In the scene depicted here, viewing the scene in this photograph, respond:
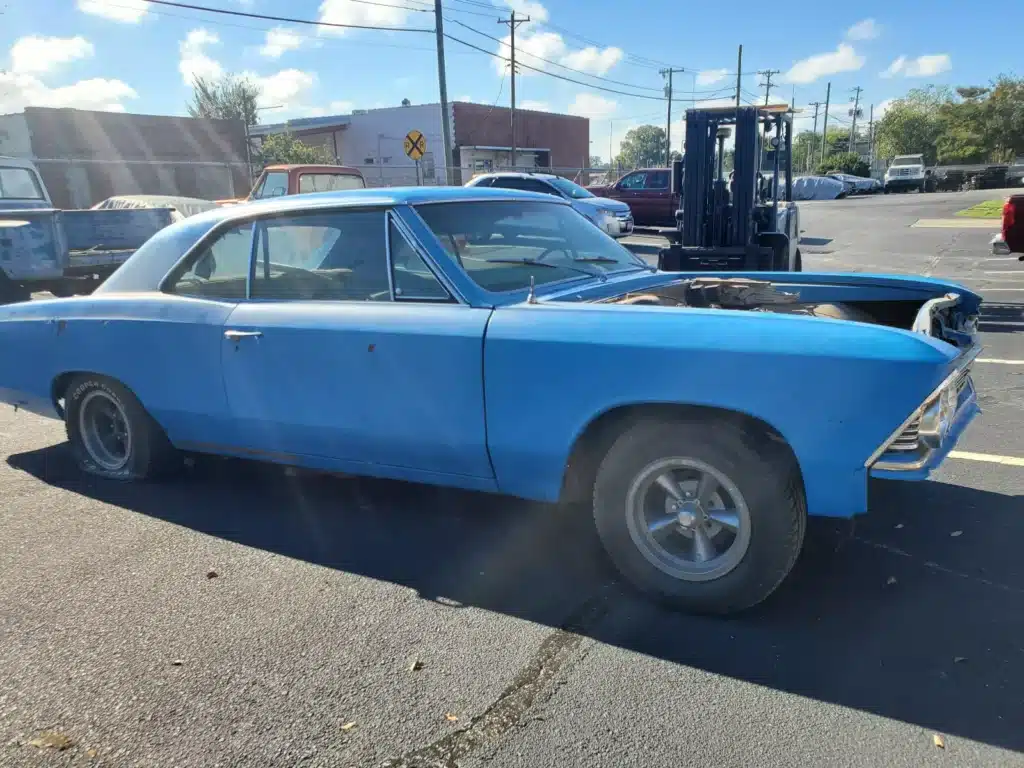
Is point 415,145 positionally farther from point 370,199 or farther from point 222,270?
point 370,199

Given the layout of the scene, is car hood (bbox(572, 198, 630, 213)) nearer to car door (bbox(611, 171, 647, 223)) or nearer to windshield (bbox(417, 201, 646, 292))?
car door (bbox(611, 171, 647, 223))

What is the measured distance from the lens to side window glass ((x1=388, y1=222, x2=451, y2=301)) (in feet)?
11.5

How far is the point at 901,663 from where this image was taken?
2.67 meters

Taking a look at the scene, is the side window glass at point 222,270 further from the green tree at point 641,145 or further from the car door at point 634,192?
the green tree at point 641,145

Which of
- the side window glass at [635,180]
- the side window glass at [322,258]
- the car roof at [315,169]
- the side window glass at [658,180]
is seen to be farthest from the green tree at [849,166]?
the side window glass at [322,258]

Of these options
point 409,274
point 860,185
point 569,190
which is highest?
point 860,185

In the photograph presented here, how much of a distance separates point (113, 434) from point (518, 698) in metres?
3.17

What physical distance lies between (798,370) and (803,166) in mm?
96427

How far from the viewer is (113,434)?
4.65 meters

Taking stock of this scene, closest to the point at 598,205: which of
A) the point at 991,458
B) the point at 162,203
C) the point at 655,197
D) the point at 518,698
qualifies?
the point at 655,197

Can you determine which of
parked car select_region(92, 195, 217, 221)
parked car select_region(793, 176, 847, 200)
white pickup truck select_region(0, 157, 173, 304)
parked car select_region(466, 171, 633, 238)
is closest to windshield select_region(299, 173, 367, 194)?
parked car select_region(92, 195, 217, 221)

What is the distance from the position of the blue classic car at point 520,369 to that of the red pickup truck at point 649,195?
18495 mm

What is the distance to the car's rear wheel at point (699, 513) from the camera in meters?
2.82

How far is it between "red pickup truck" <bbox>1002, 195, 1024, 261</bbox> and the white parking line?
588 centimetres
